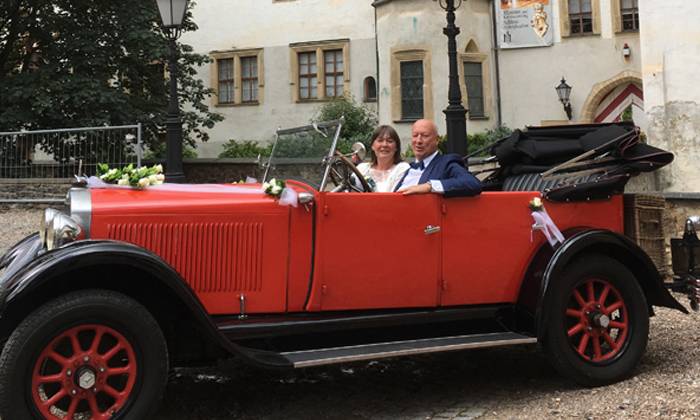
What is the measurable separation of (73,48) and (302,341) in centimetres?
1560

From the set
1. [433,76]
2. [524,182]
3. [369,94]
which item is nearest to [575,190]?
[524,182]

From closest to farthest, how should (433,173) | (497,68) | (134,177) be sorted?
(134,177)
(433,173)
(497,68)

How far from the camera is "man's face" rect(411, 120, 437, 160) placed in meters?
4.91

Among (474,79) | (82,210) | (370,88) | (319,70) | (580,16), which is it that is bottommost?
(82,210)

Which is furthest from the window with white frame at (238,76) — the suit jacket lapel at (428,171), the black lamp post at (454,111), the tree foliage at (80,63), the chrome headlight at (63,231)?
the chrome headlight at (63,231)

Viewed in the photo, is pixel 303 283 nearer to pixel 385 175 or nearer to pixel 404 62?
pixel 385 175

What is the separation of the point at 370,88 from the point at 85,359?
23.0m

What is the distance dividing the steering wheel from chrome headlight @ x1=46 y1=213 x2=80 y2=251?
148 centimetres

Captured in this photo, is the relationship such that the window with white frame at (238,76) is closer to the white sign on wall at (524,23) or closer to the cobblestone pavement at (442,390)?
the white sign on wall at (524,23)

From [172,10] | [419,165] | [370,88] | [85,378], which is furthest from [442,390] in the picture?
[370,88]

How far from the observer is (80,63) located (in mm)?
17531

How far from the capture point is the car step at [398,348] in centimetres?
386

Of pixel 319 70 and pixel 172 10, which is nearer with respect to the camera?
pixel 172 10

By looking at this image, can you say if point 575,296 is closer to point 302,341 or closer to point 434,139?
point 434,139
